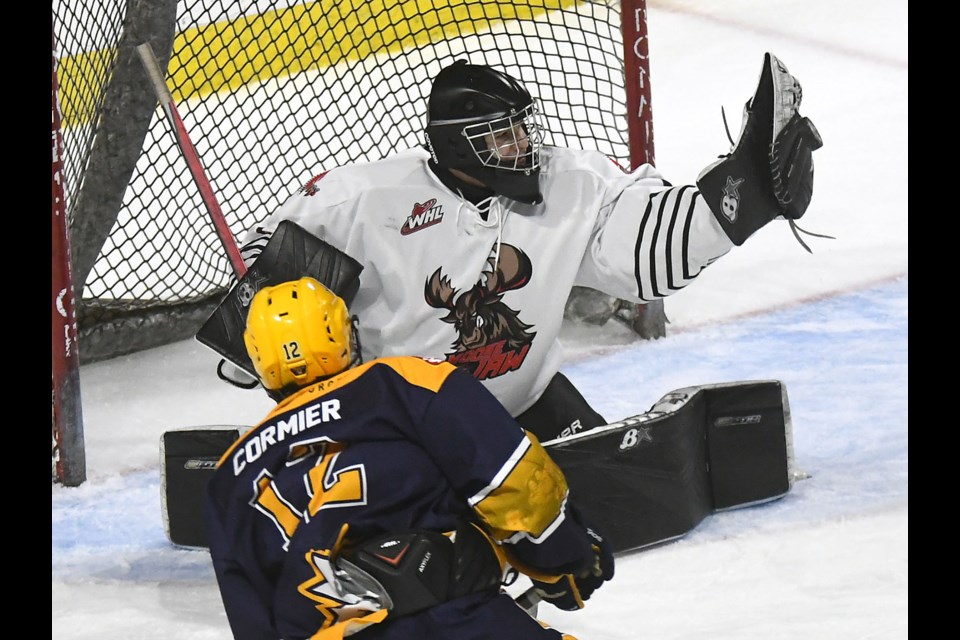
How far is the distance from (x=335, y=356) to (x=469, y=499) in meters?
0.26

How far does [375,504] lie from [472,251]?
912 millimetres

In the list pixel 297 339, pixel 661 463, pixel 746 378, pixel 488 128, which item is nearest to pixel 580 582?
pixel 297 339

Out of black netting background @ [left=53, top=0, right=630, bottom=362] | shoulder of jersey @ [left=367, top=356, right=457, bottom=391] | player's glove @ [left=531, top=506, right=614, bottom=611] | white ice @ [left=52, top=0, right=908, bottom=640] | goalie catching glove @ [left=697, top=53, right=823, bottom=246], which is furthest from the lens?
black netting background @ [left=53, top=0, right=630, bottom=362]

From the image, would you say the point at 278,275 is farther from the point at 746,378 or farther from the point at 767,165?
the point at 746,378

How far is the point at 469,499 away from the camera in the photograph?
72.6 inches

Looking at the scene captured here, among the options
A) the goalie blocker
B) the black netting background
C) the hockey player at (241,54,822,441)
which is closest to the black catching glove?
the hockey player at (241,54,822,441)

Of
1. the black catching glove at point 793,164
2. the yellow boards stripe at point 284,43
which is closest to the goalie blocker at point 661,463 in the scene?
the black catching glove at point 793,164

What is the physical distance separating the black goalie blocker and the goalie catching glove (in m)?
0.65

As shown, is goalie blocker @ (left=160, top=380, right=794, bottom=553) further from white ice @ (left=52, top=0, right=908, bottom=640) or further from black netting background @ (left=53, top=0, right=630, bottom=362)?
black netting background @ (left=53, top=0, right=630, bottom=362)

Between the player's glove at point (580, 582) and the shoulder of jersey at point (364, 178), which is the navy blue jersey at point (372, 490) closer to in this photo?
the player's glove at point (580, 582)

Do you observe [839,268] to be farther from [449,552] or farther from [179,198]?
[449,552]

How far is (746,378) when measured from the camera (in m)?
3.62

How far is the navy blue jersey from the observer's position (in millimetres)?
1815
